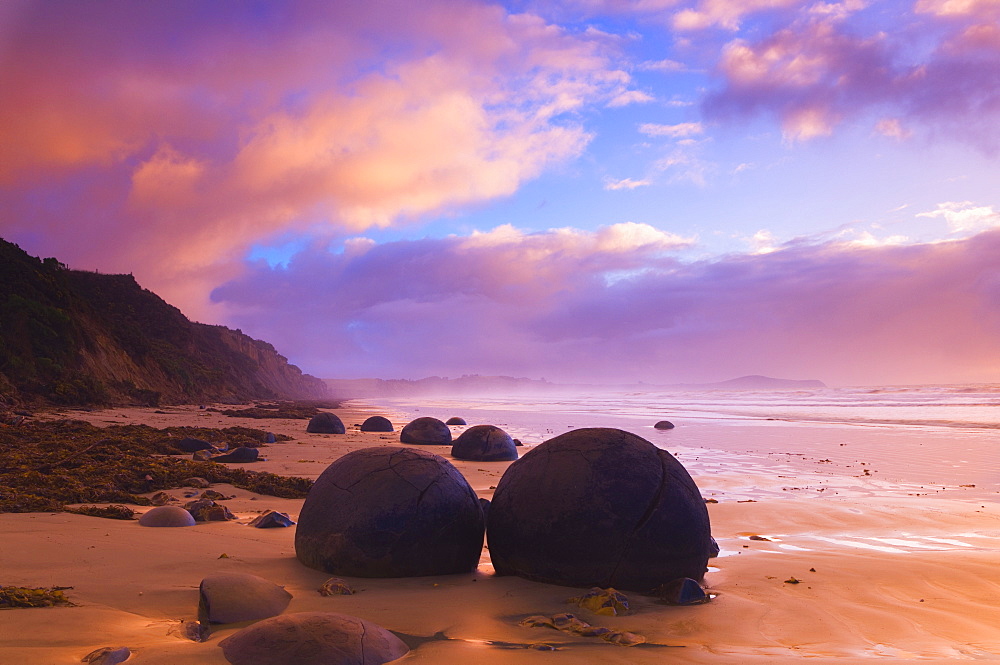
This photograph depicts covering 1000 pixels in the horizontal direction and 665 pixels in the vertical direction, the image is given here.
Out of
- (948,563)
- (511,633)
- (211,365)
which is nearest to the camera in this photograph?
(511,633)

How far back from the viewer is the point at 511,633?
3812mm

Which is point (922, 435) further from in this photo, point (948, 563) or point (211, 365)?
point (211, 365)

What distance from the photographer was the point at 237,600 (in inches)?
153

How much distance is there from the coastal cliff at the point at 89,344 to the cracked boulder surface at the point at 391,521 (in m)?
20.7

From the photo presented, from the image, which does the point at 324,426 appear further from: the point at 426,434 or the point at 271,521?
the point at 271,521

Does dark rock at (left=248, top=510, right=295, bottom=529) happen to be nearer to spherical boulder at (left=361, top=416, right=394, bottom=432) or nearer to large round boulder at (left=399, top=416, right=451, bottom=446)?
large round boulder at (left=399, top=416, right=451, bottom=446)

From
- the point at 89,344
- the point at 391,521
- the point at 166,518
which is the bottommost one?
the point at 166,518

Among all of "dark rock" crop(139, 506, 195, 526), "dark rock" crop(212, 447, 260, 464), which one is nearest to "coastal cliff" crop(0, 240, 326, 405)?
"dark rock" crop(212, 447, 260, 464)

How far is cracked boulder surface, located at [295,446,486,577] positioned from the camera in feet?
16.4

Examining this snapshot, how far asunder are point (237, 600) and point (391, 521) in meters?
1.35

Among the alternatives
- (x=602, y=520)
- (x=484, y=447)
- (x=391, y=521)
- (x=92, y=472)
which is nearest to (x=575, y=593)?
(x=602, y=520)

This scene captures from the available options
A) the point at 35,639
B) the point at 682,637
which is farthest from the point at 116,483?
the point at 682,637

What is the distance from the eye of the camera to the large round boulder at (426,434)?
17.8m

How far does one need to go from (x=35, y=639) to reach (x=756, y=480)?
34.2 ft
